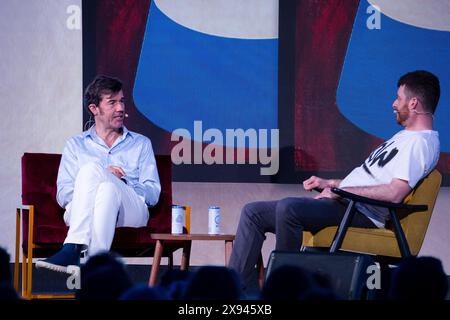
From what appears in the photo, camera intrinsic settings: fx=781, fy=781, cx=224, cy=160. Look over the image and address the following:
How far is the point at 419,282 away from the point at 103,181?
3.33m

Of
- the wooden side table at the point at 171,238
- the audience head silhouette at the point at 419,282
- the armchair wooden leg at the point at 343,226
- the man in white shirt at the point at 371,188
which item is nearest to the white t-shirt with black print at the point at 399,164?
the man in white shirt at the point at 371,188

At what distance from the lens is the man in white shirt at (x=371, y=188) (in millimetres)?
3561

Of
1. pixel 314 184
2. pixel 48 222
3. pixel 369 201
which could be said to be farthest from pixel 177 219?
pixel 369 201

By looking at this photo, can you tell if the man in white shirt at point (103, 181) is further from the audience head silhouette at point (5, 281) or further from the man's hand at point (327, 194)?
the audience head silhouette at point (5, 281)

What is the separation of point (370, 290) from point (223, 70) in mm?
3030

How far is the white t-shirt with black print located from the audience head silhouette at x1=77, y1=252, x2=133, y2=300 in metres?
2.88

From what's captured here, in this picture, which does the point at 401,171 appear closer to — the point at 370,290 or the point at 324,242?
the point at 324,242

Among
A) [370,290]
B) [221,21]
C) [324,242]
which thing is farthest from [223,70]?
[370,290]

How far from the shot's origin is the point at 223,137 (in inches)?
213

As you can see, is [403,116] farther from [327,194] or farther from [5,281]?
[5,281]

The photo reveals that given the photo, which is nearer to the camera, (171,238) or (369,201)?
(369,201)

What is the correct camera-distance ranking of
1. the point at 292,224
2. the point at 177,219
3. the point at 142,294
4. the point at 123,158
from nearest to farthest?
the point at 142,294 < the point at 292,224 < the point at 177,219 < the point at 123,158

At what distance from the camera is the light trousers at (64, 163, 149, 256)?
12.7ft

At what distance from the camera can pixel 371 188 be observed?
11.8ft
